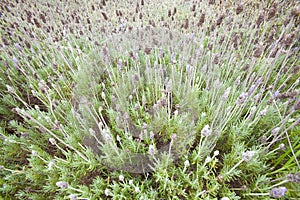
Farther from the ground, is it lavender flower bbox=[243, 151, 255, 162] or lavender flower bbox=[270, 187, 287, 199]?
lavender flower bbox=[243, 151, 255, 162]

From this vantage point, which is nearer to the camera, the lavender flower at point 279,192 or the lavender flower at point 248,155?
the lavender flower at point 279,192

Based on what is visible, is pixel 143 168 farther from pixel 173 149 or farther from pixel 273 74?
pixel 273 74

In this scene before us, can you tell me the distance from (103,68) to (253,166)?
1784mm

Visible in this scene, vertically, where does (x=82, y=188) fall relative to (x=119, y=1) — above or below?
below

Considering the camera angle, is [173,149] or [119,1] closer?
[173,149]

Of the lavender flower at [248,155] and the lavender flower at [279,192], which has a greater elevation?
the lavender flower at [248,155]

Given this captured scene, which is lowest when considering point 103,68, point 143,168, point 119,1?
point 143,168

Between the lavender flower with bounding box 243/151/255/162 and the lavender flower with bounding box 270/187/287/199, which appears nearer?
the lavender flower with bounding box 270/187/287/199

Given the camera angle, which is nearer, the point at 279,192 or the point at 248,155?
the point at 279,192

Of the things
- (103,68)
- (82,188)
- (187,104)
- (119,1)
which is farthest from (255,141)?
(119,1)

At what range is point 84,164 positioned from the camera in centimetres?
135

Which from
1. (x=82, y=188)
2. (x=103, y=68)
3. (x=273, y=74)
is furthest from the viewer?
(x=103, y=68)

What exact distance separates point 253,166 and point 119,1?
368 centimetres

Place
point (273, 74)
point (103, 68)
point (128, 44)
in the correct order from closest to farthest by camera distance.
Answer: point (273, 74) < point (103, 68) < point (128, 44)
